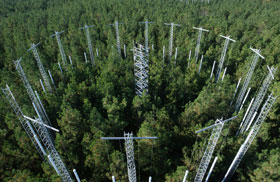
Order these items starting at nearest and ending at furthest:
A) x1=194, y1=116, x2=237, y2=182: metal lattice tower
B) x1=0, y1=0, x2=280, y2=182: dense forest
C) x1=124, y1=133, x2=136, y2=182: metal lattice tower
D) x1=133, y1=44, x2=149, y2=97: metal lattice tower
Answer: x1=124, y1=133, x2=136, y2=182: metal lattice tower, x1=194, y1=116, x2=237, y2=182: metal lattice tower, x1=0, y1=0, x2=280, y2=182: dense forest, x1=133, y1=44, x2=149, y2=97: metal lattice tower

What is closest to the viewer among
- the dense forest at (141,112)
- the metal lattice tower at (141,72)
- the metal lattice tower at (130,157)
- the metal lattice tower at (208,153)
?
the metal lattice tower at (130,157)

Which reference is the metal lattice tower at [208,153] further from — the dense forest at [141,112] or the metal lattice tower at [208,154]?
the dense forest at [141,112]

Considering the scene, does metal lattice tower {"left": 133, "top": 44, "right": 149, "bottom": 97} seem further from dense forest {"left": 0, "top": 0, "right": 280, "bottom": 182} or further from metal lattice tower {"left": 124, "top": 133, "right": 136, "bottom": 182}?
metal lattice tower {"left": 124, "top": 133, "right": 136, "bottom": 182}

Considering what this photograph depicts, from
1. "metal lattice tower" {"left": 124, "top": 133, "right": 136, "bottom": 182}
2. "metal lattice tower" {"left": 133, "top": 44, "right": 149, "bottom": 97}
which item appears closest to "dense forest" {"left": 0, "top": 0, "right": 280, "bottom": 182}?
"metal lattice tower" {"left": 133, "top": 44, "right": 149, "bottom": 97}

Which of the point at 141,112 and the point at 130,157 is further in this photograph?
the point at 141,112

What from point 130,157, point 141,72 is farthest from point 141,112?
point 130,157

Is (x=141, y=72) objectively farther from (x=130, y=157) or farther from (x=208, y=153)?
(x=208, y=153)

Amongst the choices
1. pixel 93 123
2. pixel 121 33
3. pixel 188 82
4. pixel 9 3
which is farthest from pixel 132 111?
pixel 9 3

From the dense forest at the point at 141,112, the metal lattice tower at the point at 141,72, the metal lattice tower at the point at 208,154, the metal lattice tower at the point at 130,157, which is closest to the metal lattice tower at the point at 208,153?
the metal lattice tower at the point at 208,154

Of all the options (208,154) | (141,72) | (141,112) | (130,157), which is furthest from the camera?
(141,72)

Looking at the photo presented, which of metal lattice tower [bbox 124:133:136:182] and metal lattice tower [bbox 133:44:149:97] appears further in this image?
metal lattice tower [bbox 133:44:149:97]

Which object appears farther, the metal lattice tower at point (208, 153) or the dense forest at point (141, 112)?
the dense forest at point (141, 112)
